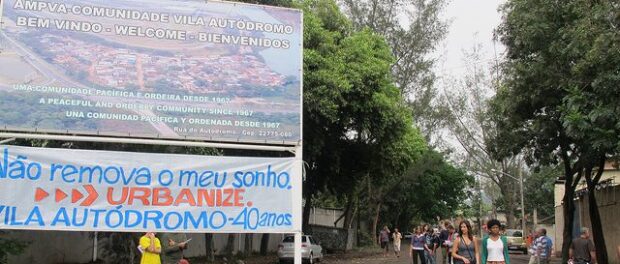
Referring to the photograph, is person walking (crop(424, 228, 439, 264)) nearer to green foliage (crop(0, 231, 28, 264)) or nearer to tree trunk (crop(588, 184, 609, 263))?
tree trunk (crop(588, 184, 609, 263))

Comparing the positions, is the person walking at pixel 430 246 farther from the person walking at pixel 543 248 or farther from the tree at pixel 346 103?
the tree at pixel 346 103

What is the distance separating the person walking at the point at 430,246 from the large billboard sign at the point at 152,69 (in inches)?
411

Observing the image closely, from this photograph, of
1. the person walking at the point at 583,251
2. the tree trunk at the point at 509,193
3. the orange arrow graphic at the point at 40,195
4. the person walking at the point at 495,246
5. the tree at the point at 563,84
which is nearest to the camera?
the orange arrow graphic at the point at 40,195

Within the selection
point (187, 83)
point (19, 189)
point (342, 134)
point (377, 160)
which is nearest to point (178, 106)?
point (187, 83)

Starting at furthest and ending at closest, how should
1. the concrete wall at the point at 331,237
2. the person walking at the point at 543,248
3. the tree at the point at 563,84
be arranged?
the concrete wall at the point at 331,237
the person walking at the point at 543,248
the tree at the point at 563,84

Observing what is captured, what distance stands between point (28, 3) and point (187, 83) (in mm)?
2100

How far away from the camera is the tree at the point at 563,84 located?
40.0ft

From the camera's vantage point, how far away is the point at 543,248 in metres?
14.7

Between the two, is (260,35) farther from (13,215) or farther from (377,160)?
(377,160)

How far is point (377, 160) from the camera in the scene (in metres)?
27.5

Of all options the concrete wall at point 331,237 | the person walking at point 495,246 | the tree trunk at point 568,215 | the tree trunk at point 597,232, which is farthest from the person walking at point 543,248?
the concrete wall at point 331,237

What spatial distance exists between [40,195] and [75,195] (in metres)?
0.39

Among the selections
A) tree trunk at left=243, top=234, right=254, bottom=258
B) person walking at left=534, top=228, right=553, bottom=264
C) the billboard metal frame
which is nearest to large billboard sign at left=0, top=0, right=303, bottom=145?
the billboard metal frame

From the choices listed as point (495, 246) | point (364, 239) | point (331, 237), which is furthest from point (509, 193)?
point (495, 246)
